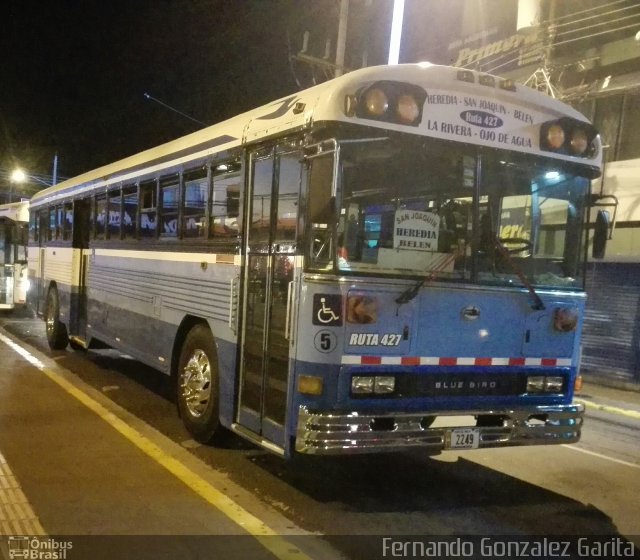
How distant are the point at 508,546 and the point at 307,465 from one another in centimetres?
231

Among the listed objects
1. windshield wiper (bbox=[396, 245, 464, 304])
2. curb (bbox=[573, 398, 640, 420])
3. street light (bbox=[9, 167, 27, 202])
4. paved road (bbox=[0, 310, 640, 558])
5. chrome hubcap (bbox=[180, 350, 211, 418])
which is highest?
street light (bbox=[9, 167, 27, 202])

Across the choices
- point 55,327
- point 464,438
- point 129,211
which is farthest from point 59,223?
point 464,438

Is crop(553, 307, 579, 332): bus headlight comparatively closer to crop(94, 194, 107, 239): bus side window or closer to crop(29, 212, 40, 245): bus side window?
crop(94, 194, 107, 239): bus side window

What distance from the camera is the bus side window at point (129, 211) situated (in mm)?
9148

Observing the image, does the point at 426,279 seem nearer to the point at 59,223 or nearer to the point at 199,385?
the point at 199,385

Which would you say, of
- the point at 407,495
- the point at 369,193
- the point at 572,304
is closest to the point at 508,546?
the point at 407,495

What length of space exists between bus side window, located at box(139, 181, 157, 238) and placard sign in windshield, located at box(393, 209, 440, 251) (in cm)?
400

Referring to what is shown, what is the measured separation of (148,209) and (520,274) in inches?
190

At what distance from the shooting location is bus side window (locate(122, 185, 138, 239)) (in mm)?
9148

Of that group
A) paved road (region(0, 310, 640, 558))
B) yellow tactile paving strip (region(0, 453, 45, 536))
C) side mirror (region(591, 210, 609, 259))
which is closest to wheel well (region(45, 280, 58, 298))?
paved road (region(0, 310, 640, 558))

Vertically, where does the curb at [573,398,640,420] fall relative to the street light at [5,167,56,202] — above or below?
below

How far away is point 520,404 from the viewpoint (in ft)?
19.3

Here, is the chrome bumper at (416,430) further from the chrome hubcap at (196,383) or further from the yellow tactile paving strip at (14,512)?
the chrome hubcap at (196,383)

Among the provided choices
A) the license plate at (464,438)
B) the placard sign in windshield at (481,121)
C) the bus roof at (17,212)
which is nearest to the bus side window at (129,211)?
the placard sign in windshield at (481,121)
